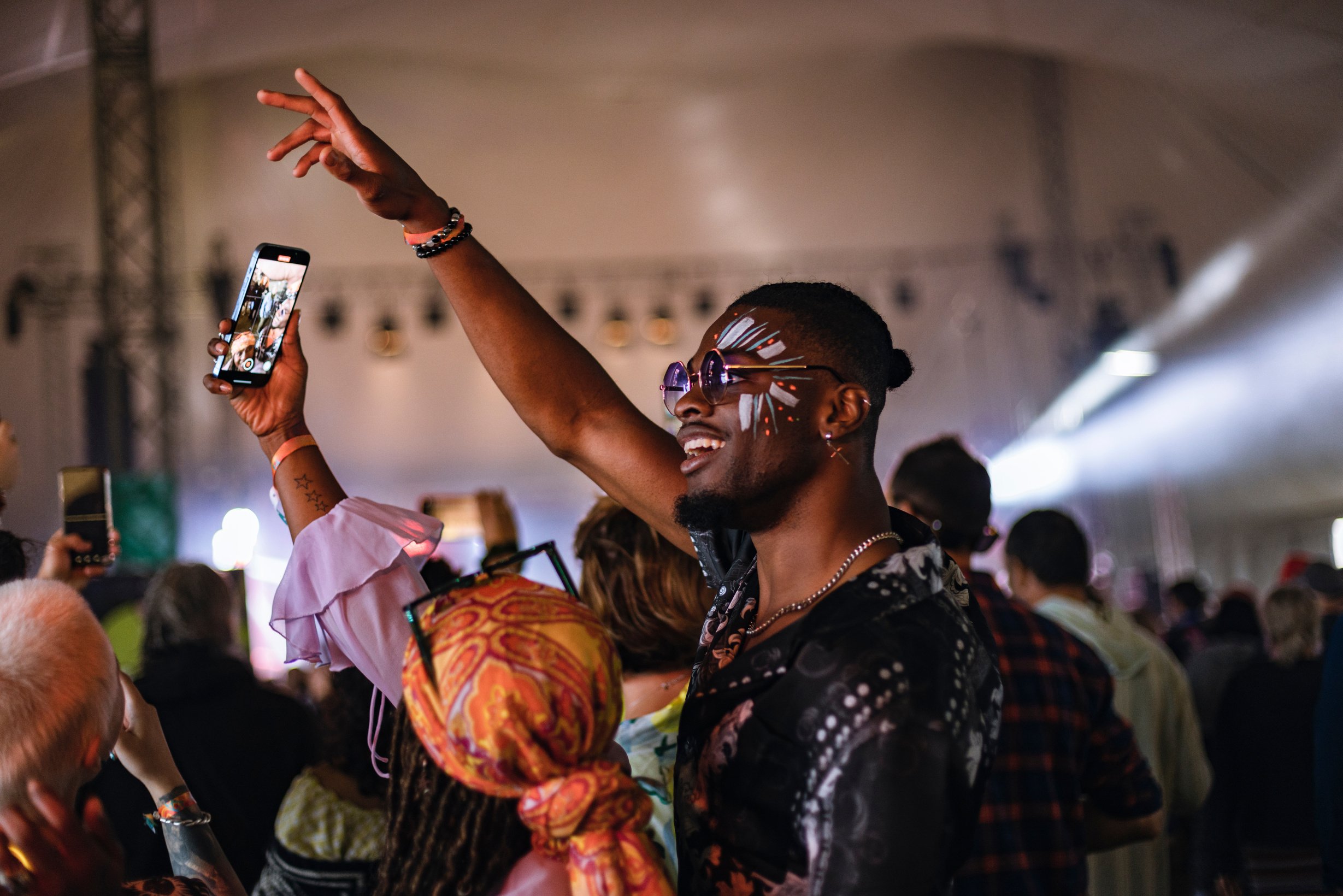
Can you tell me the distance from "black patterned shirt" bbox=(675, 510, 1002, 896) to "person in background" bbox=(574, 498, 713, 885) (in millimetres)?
549

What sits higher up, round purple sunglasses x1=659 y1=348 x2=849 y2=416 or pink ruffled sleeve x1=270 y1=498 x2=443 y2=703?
round purple sunglasses x1=659 y1=348 x2=849 y2=416

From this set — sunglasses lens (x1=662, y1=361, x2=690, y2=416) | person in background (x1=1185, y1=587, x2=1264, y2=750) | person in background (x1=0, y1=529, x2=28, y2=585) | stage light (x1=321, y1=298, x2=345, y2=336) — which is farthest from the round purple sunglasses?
stage light (x1=321, y1=298, x2=345, y2=336)

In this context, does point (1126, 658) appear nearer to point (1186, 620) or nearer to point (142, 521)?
point (1186, 620)

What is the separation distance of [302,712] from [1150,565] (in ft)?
37.7

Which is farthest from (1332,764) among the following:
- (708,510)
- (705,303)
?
(705,303)

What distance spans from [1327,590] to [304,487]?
3963 millimetres

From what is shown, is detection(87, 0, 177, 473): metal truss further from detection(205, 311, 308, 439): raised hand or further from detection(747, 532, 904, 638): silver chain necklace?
detection(747, 532, 904, 638): silver chain necklace

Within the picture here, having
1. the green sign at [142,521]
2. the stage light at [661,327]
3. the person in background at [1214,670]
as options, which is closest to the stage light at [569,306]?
the stage light at [661,327]

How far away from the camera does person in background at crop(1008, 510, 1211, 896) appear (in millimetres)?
2955

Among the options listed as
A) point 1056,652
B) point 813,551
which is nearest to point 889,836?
point 813,551

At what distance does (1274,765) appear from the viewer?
370cm

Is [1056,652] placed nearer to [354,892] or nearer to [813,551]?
[813,551]

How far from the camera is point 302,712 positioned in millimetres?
2725

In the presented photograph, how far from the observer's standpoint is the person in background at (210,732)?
97.6 inches
